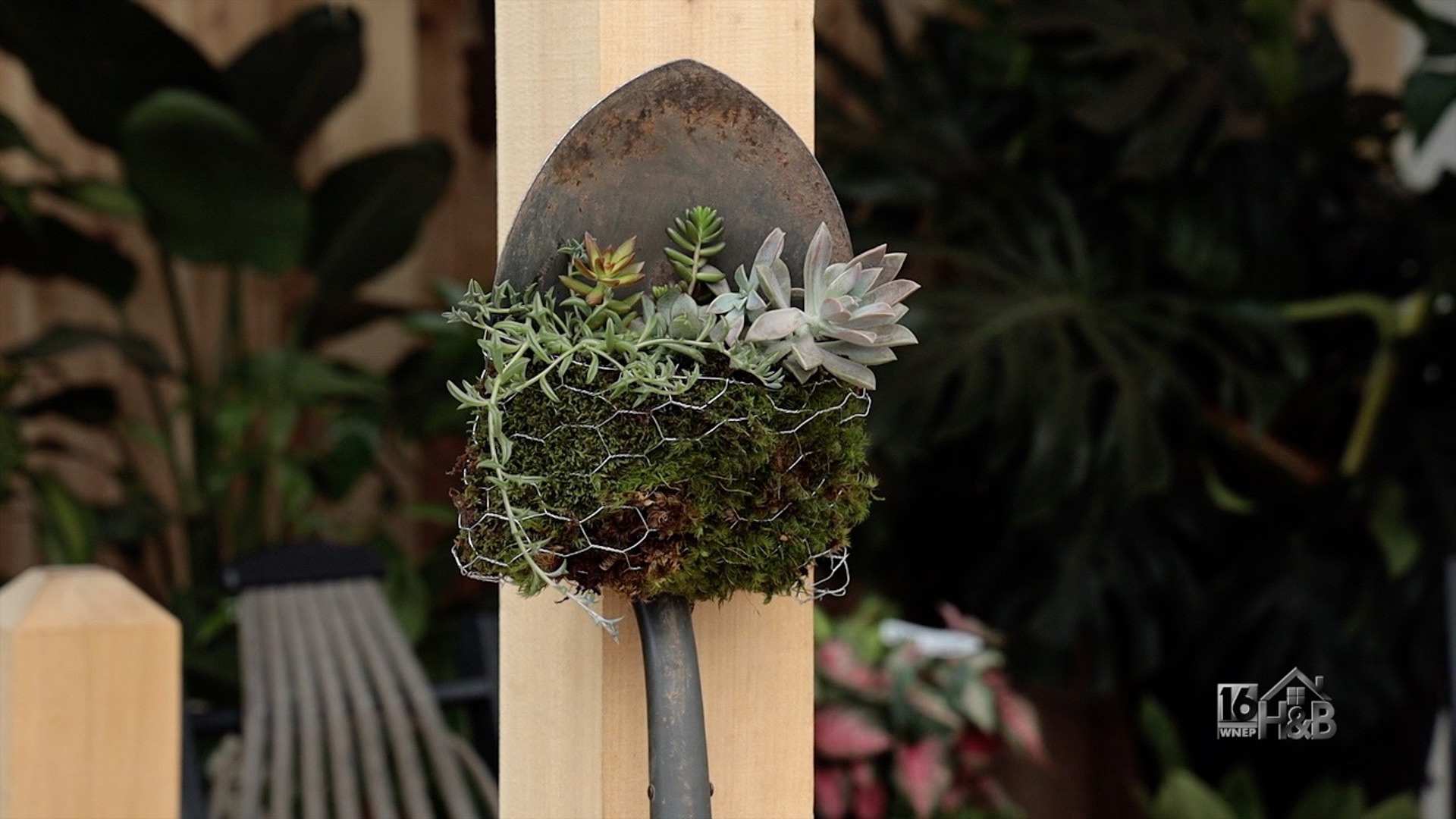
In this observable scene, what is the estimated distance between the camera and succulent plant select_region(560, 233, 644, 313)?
0.57 m

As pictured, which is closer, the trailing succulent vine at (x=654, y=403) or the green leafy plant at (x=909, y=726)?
the trailing succulent vine at (x=654, y=403)

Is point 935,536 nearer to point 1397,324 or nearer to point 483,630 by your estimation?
point 1397,324

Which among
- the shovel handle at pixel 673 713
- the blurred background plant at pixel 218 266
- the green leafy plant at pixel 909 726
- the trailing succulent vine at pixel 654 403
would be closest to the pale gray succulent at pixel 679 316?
the trailing succulent vine at pixel 654 403

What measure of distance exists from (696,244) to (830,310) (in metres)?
0.06

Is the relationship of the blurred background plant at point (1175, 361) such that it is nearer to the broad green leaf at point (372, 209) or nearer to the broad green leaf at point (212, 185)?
the broad green leaf at point (372, 209)

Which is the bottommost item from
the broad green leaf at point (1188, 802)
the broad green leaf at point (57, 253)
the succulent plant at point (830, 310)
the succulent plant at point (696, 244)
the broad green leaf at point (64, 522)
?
the broad green leaf at point (1188, 802)

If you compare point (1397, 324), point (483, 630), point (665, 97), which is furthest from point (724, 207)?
point (1397, 324)

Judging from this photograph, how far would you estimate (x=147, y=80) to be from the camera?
2289 millimetres

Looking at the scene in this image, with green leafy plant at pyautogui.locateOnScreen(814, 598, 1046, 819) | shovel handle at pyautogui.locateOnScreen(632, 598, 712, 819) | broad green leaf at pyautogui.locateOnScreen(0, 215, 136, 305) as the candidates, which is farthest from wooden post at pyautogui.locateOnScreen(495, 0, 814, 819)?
broad green leaf at pyautogui.locateOnScreen(0, 215, 136, 305)

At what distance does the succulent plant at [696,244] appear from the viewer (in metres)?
0.58

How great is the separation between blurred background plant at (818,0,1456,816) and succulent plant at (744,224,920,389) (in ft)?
4.56

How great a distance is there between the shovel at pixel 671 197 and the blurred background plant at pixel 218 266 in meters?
1.54

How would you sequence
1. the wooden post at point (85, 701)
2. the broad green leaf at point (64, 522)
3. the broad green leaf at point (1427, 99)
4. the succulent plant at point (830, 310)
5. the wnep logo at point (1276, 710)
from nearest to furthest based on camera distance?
1. the succulent plant at point (830, 310)
2. the wooden post at point (85, 701)
3. the wnep logo at point (1276, 710)
4. the broad green leaf at point (1427, 99)
5. the broad green leaf at point (64, 522)

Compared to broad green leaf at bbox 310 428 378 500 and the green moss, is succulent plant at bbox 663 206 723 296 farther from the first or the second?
broad green leaf at bbox 310 428 378 500
